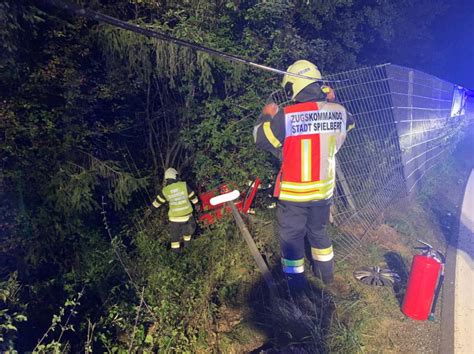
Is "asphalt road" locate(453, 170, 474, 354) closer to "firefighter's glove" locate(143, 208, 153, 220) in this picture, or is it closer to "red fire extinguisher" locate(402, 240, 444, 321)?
"red fire extinguisher" locate(402, 240, 444, 321)

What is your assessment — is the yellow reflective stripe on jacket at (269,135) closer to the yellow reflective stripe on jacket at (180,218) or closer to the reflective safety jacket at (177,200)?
the reflective safety jacket at (177,200)

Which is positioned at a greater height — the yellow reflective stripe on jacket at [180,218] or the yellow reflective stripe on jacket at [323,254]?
the yellow reflective stripe on jacket at [180,218]

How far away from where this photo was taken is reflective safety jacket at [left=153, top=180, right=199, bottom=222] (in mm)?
4445

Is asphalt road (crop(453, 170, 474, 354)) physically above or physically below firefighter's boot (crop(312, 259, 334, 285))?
below

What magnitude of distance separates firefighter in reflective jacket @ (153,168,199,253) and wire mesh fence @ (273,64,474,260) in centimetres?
162

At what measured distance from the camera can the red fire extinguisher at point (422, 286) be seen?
3.45m

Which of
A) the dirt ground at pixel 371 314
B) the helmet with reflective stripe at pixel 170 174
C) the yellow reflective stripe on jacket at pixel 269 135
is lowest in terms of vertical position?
the dirt ground at pixel 371 314

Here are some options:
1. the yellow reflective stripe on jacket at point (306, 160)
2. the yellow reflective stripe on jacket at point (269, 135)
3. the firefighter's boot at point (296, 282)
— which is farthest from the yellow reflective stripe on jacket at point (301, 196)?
the firefighter's boot at point (296, 282)

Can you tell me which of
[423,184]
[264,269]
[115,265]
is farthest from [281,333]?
[423,184]

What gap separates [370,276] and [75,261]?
3381mm

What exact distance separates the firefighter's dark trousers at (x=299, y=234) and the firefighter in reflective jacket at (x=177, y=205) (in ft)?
4.30

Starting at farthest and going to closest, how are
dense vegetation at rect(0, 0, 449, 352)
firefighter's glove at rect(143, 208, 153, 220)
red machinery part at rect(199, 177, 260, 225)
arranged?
1. firefighter's glove at rect(143, 208, 153, 220)
2. red machinery part at rect(199, 177, 260, 225)
3. dense vegetation at rect(0, 0, 449, 352)

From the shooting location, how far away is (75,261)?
396 cm

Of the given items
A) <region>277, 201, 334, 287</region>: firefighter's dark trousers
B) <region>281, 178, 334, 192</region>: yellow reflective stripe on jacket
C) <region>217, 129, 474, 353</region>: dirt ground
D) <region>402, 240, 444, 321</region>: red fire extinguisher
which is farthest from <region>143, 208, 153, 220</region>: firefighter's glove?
<region>402, 240, 444, 321</region>: red fire extinguisher
